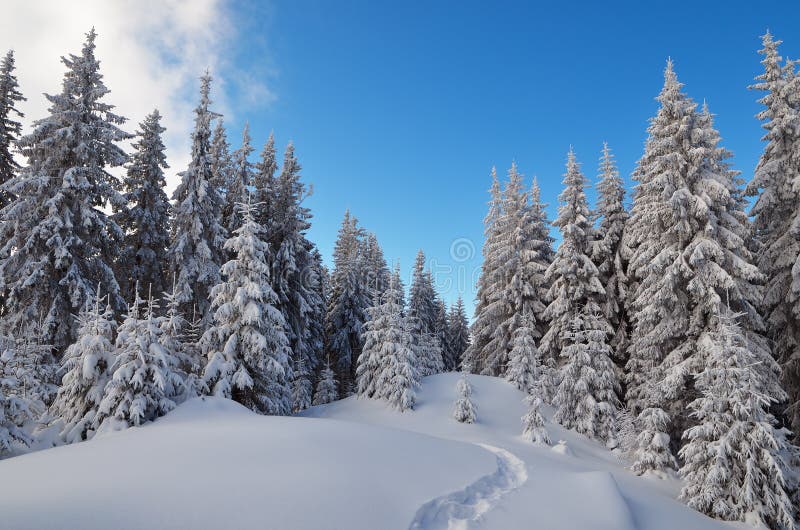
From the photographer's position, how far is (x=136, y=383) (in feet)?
34.8

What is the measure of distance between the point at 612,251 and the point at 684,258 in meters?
7.86

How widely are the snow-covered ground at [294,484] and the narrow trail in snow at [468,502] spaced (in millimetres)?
31

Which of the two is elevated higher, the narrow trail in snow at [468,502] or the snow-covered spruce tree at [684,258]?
the snow-covered spruce tree at [684,258]

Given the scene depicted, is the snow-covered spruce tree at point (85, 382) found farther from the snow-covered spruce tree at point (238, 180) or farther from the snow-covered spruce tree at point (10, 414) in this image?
the snow-covered spruce tree at point (238, 180)

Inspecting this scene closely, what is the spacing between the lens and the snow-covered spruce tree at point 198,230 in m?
21.5

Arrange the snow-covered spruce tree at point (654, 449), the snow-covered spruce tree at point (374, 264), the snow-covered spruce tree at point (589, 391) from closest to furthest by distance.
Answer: the snow-covered spruce tree at point (654, 449) < the snow-covered spruce tree at point (589, 391) < the snow-covered spruce tree at point (374, 264)

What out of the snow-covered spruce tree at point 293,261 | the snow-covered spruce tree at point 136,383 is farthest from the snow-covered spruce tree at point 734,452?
the snow-covered spruce tree at point 293,261

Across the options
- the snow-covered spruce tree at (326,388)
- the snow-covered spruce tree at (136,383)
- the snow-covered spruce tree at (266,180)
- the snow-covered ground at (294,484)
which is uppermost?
the snow-covered spruce tree at (266,180)

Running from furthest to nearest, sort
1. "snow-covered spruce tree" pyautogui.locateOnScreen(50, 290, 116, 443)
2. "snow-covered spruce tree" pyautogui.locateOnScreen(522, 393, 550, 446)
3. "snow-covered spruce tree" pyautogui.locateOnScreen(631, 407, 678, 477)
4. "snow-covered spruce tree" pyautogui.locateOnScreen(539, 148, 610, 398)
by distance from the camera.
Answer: "snow-covered spruce tree" pyautogui.locateOnScreen(539, 148, 610, 398), "snow-covered spruce tree" pyautogui.locateOnScreen(522, 393, 550, 446), "snow-covered spruce tree" pyautogui.locateOnScreen(631, 407, 678, 477), "snow-covered spruce tree" pyautogui.locateOnScreen(50, 290, 116, 443)

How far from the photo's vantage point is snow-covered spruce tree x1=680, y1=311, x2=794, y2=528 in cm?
1116

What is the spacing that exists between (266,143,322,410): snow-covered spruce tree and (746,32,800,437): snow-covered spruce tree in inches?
893

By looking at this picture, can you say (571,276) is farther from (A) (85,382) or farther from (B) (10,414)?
(B) (10,414)

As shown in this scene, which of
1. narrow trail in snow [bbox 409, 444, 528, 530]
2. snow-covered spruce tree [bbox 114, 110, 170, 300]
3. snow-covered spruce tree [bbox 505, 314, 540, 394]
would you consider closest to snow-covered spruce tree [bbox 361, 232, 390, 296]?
snow-covered spruce tree [bbox 505, 314, 540, 394]

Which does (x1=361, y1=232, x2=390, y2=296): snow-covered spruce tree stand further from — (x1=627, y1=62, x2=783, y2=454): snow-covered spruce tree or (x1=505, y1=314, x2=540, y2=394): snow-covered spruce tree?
(x1=627, y1=62, x2=783, y2=454): snow-covered spruce tree
